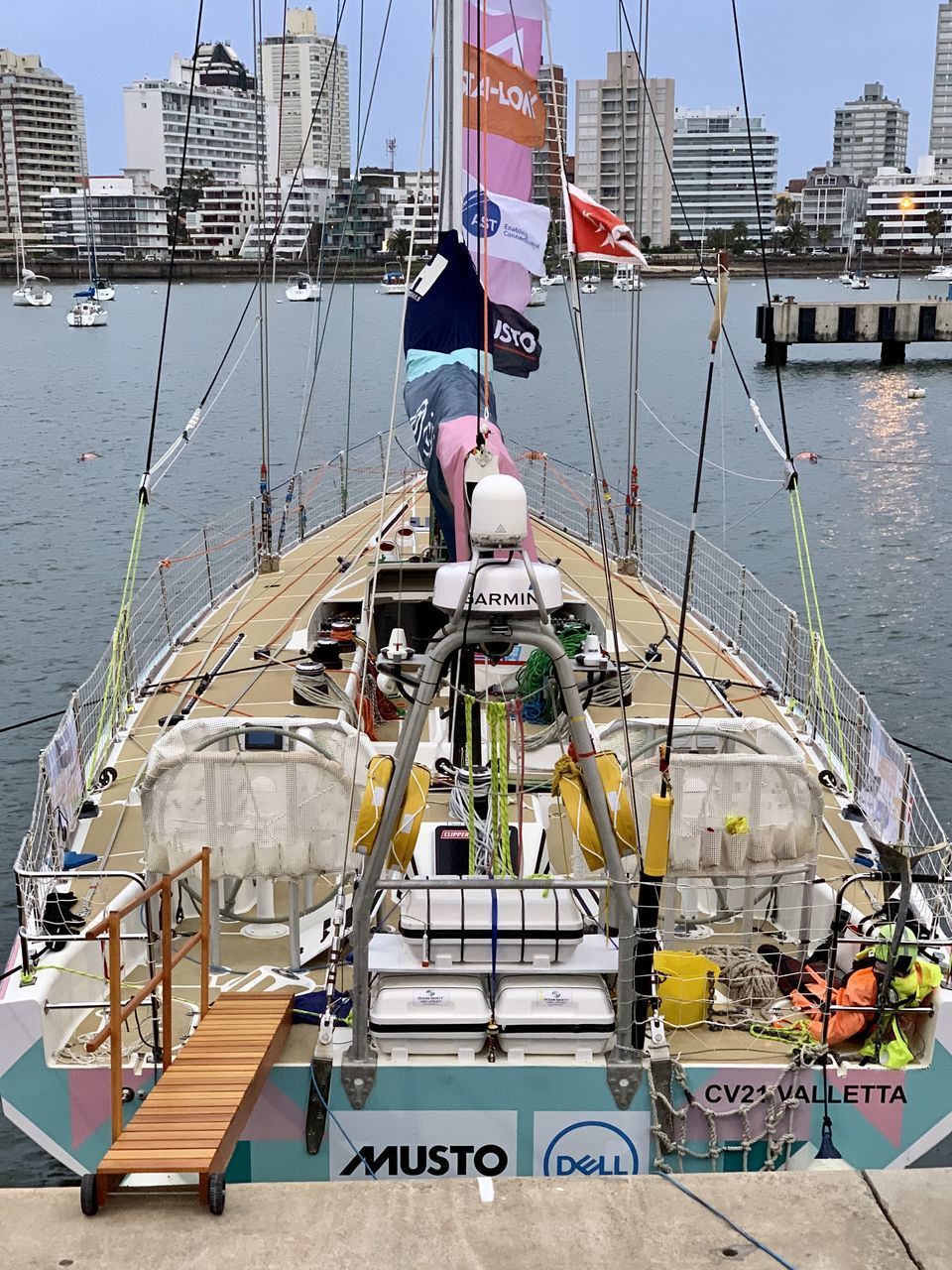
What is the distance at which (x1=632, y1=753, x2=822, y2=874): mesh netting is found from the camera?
930cm

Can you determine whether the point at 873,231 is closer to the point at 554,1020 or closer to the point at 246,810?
the point at 246,810

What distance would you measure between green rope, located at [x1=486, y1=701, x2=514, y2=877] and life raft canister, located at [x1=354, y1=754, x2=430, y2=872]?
0.51m

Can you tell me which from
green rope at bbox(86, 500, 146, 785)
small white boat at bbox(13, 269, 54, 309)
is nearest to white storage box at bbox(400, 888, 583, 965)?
green rope at bbox(86, 500, 146, 785)

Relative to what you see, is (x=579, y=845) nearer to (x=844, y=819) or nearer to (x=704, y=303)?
(x=844, y=819)

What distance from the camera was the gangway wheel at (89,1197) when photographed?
4.85m

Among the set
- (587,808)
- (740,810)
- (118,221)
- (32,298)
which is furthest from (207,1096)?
(118,221)

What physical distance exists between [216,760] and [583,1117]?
3.25 m

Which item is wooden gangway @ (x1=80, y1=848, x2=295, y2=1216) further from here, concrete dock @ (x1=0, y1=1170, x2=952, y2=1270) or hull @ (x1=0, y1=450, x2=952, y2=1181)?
hull @ (x1=0, y1=450, x2=952, y2=1181)

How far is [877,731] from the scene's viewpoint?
37.2 feet

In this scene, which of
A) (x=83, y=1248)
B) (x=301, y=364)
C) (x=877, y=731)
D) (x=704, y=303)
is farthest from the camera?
(x=704, y=303)

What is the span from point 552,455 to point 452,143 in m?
33.1

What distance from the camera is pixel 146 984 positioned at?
8.00 metres

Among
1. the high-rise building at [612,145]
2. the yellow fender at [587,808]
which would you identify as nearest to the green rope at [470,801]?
the yellow fender at [587,808]

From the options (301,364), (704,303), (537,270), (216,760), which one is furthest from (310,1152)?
(704,303)
